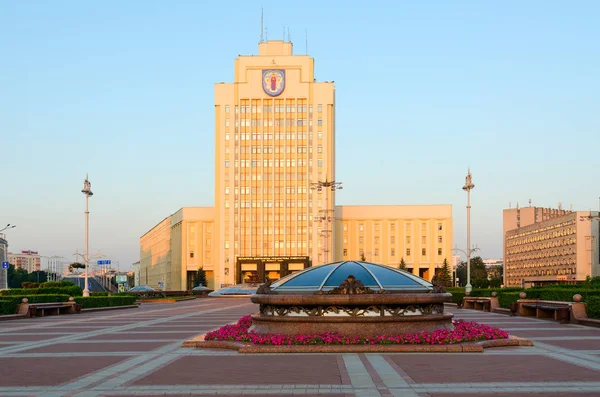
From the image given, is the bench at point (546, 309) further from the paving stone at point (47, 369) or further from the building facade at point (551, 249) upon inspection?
the building facade at point (551, 249)

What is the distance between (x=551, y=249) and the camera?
465 ft

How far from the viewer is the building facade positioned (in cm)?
12344

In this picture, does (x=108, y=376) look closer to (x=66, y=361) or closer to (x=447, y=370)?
(x=66, y=361)

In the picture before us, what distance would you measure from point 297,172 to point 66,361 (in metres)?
88.9

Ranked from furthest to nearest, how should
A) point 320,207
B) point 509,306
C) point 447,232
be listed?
1. point 447,232
2. point 320,207
3. point 509,306

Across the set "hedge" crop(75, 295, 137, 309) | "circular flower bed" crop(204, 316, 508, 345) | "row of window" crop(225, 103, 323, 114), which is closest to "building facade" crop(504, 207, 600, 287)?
"row of window" crop(225, 103, 323, 114)

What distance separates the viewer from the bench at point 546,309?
23.5 m

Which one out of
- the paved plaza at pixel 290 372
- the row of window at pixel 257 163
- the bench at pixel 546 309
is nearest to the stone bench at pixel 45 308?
the paved plaza at pixel 290 372

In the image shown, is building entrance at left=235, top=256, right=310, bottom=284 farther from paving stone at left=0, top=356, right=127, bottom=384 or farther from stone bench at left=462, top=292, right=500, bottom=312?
paving stone at left=0, top=356, right=127, bottom=384

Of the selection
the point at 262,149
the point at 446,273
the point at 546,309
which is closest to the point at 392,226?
the point at 446,273

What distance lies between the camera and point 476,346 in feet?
45.5

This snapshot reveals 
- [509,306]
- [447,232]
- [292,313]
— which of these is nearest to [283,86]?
[447,232]

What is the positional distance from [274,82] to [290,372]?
93.3 meters

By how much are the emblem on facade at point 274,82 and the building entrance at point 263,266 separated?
24.6 metres
